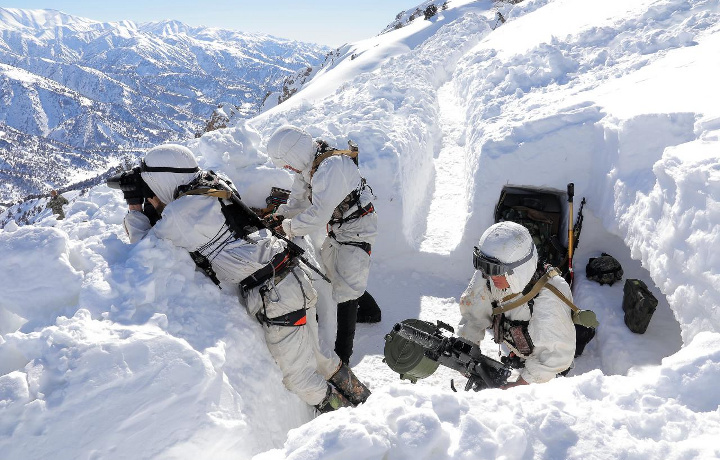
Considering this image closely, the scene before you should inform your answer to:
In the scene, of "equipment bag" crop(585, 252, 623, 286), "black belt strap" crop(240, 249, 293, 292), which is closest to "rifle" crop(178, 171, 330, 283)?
"black belt strap" crop(240, 249, 293, 292)

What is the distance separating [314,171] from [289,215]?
70 cm

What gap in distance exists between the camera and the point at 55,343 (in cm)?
229

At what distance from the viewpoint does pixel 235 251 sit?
11.0 ft

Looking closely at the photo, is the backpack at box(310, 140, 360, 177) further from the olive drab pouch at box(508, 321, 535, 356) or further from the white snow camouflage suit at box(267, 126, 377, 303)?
the olive drab pouch at box(508, 321, 535, 356)

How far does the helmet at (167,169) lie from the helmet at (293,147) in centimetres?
107

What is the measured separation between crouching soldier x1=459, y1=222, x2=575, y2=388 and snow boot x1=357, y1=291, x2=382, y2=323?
7.69 feet

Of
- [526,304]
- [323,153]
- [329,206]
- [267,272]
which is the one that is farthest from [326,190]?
[526,304]

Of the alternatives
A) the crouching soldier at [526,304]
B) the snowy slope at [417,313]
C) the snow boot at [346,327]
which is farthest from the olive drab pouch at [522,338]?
the snow boot at [346,327]

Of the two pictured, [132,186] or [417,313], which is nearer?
[132,186]

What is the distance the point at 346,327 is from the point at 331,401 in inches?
41.9

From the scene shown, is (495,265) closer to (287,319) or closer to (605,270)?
(287,319)

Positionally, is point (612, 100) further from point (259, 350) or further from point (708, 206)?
point (259, 350)

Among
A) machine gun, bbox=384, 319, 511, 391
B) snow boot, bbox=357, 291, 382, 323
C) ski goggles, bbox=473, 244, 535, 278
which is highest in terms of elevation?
ski goggles, bbox=473, 244, 535, 278

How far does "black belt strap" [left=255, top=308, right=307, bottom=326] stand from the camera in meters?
3.48
